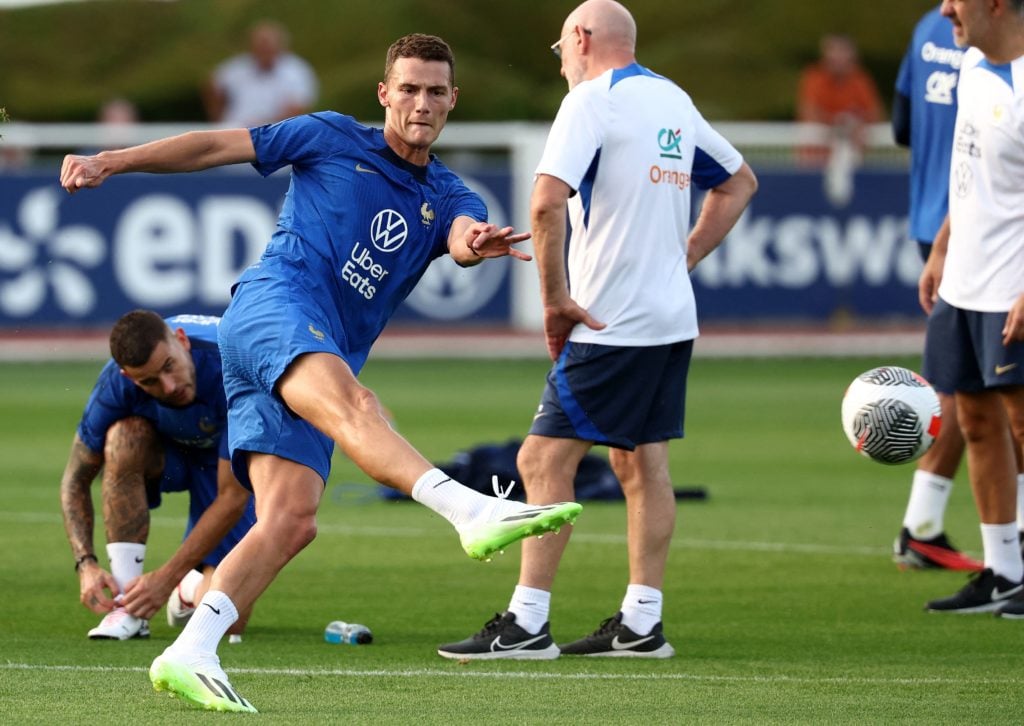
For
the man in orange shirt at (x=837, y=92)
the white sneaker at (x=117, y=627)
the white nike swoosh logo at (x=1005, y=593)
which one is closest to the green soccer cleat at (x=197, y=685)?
the white sneaker at (x=117, y=627)

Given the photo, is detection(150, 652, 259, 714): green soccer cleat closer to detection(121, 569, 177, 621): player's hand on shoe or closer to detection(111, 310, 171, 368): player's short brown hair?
detection(121, 569, 177, 621): player's hand on shoe

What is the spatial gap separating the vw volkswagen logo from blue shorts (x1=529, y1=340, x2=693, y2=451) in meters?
0.92

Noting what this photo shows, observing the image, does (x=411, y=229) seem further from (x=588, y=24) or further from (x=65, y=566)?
(x=65, y=566)

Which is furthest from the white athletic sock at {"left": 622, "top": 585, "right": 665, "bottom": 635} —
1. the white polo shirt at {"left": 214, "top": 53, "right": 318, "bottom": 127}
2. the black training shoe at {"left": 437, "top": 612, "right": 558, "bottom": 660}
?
the white polo shirt at {"left": 214, "top": 53, "right": 318, "bottom": 127}

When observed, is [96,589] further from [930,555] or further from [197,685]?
[930,555]

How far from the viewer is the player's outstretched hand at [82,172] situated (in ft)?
21.9

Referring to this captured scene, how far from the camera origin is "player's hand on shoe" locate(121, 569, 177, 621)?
305 inches

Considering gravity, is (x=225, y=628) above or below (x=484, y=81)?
below

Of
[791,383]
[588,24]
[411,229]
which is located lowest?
[791,383]

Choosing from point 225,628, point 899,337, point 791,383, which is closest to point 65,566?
point 225,628

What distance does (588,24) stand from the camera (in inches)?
309

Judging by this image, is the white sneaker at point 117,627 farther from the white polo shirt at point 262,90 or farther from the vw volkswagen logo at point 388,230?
the white polo shirt at point 262,90

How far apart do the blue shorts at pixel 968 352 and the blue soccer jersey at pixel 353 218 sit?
2.34m

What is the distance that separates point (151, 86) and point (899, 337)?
30.7m
